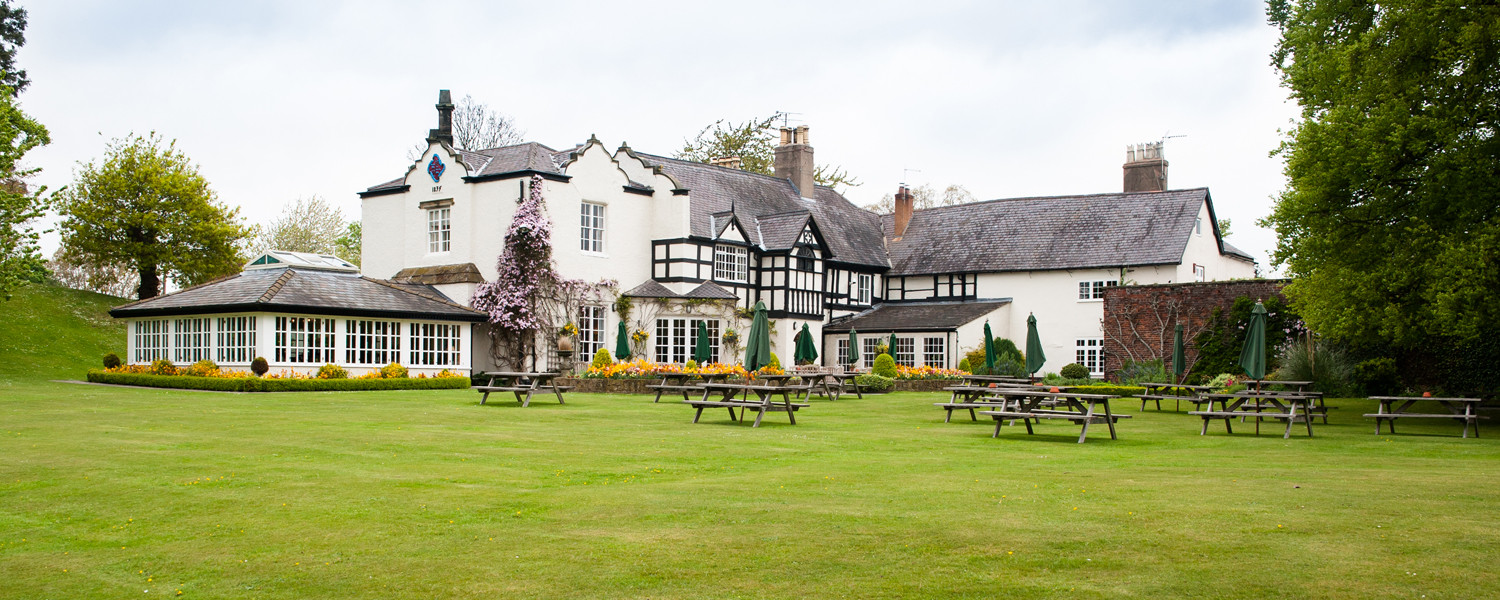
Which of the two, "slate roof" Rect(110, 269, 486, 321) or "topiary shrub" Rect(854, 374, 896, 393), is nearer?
"slate roof" Rect(110, 269, 486, 321)

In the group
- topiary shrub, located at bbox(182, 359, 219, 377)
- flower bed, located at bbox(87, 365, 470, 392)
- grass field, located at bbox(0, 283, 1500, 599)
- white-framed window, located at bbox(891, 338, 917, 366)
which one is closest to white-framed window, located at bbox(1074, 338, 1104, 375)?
white-framed window, located at bbox(891, 338, 917, 366)

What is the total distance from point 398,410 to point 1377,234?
16367mm

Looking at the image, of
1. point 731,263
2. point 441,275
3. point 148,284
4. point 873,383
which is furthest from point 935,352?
point 148,284

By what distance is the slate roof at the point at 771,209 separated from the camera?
40.8m

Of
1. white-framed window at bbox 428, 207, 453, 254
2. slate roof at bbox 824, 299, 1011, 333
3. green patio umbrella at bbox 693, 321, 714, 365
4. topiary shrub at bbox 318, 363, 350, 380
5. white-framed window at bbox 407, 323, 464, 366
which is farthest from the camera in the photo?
slate roof at bbox 824, 299, 1011, 333

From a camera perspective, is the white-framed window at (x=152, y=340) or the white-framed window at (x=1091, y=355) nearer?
the white-framed window at (x=152, y=340)

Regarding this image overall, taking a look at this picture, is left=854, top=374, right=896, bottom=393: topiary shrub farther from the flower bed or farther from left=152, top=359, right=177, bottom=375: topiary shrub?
left=152, top=359, right=177, bottom=375: topiary shrub

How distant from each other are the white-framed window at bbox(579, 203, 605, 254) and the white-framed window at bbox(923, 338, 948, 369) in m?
12.0

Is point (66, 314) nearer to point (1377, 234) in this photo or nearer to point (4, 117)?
point (4, 117)

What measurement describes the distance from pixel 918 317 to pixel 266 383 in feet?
76.1

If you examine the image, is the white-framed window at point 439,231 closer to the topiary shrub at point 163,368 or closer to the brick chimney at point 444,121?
the brick chimney at point 444,121

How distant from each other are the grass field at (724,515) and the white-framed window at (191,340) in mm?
16109

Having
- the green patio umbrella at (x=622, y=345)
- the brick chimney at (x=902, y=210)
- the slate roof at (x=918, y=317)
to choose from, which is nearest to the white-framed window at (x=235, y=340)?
the green patio umbrella at (x=622, y=345)

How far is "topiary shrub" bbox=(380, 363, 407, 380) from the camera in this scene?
30562 millimetres
